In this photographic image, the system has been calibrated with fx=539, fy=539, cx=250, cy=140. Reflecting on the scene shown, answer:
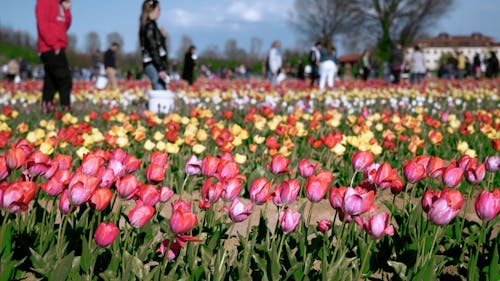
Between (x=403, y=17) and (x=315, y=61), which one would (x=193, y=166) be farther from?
(x=403, y=17)

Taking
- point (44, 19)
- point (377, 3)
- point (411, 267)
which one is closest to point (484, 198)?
point (411, 267)

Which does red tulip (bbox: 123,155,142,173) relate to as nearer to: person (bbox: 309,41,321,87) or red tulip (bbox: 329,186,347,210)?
red tulip (bbox: 329,186,347,210)

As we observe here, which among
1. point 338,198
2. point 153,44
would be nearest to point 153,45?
point 153,44

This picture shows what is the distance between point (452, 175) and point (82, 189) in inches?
55.2

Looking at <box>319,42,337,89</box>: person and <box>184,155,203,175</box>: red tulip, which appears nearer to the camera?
<box>184,155,203,175</box>: red tulip

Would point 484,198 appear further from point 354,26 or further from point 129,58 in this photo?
point 129,58

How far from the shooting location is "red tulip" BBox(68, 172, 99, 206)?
5.80 ft

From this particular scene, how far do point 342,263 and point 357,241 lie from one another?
0.92 ft

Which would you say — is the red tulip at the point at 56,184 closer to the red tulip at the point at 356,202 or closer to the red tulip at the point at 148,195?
the red tulip at the point at 148,195

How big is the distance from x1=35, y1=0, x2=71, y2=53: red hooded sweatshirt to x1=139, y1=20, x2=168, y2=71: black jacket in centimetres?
100

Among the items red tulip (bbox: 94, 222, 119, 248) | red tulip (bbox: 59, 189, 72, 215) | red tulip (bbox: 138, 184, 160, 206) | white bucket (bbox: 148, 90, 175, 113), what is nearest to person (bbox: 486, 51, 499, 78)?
white bucket (bbox: 148, 90, 175, 113)

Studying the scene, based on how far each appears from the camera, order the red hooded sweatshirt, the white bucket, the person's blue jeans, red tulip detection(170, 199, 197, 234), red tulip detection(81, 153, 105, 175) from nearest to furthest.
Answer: red tulip detection(170, 199, 197, 234)
red tulip detection(81, 153, 105, 175)
the red hooded sweatshirt
the white bucket
the person's blue jeans

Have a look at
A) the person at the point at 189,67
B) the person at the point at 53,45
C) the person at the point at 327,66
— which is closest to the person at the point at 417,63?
the person at the point at 327,66

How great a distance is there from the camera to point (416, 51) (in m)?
16.9
